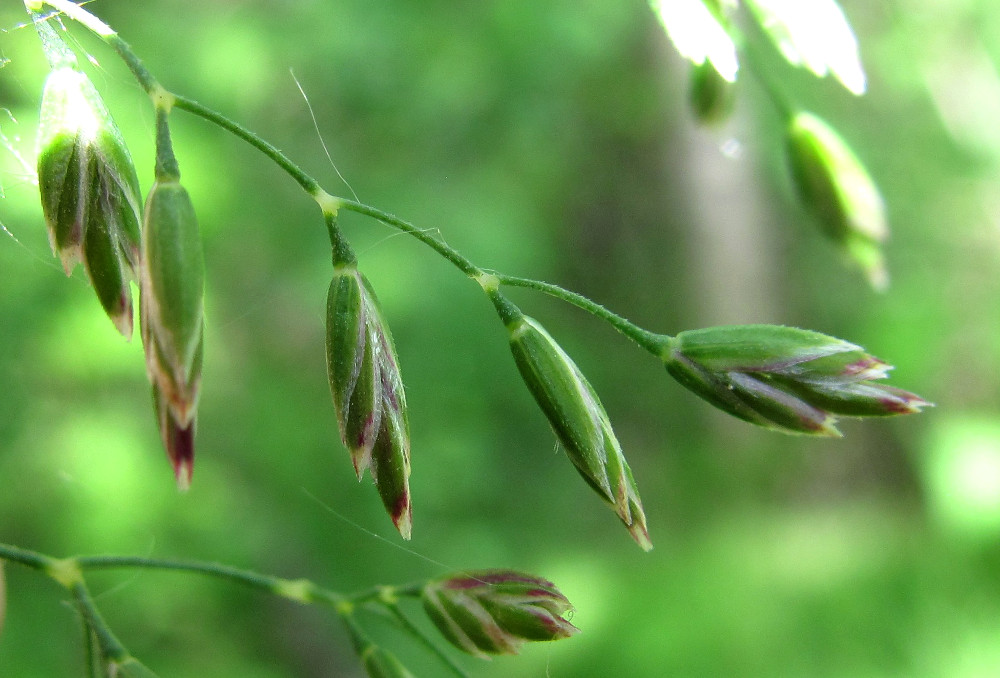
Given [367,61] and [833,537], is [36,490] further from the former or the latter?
[833,537]

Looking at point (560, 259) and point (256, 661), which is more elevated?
point (560, 259)

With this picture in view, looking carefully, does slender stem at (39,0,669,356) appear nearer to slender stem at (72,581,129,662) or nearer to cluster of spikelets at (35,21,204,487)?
cluster of spikelets at (35,21,204,487)

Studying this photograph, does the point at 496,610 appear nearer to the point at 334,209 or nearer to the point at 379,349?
the point at 379,349

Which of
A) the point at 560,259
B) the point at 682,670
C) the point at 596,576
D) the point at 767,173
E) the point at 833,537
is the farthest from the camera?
the point at 767,173

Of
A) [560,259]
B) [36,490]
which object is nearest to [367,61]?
[36,490]

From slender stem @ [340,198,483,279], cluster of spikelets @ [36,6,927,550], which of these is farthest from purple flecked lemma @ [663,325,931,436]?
slender stem @ [340,198,483,279]

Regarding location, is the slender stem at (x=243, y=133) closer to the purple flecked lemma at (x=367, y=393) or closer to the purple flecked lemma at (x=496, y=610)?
the purple flecked lemma at (x=367, y=393)
